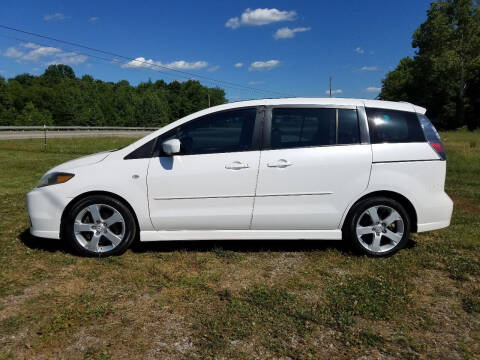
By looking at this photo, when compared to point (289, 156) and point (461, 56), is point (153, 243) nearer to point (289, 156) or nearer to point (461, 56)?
point (289, 156)

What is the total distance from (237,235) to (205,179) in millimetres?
721

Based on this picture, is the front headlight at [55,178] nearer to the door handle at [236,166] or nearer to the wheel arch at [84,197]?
the wheel arch at [84,197]

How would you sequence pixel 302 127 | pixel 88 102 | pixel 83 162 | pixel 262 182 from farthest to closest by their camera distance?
pixel 88 102, pixel 83 162, pixel 302 127, pixel 262 182

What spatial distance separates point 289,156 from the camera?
12.7ft

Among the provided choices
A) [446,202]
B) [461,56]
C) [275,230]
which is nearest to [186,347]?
[275,230]

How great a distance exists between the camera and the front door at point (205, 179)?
3859mm

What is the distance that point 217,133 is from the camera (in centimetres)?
406

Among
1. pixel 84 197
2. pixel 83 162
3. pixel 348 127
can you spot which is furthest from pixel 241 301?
pixel 83 162

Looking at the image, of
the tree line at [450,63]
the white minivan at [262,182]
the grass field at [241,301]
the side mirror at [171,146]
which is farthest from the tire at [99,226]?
the tree line at [450,63]

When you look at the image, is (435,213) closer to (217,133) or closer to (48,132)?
(217,133)

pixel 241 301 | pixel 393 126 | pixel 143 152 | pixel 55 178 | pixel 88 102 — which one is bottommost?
pixel 241 301

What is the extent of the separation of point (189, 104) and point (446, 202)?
9758 cm

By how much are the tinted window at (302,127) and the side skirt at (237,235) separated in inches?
37.7

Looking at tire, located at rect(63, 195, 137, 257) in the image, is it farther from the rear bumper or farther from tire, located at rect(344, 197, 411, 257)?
the rear bumper
